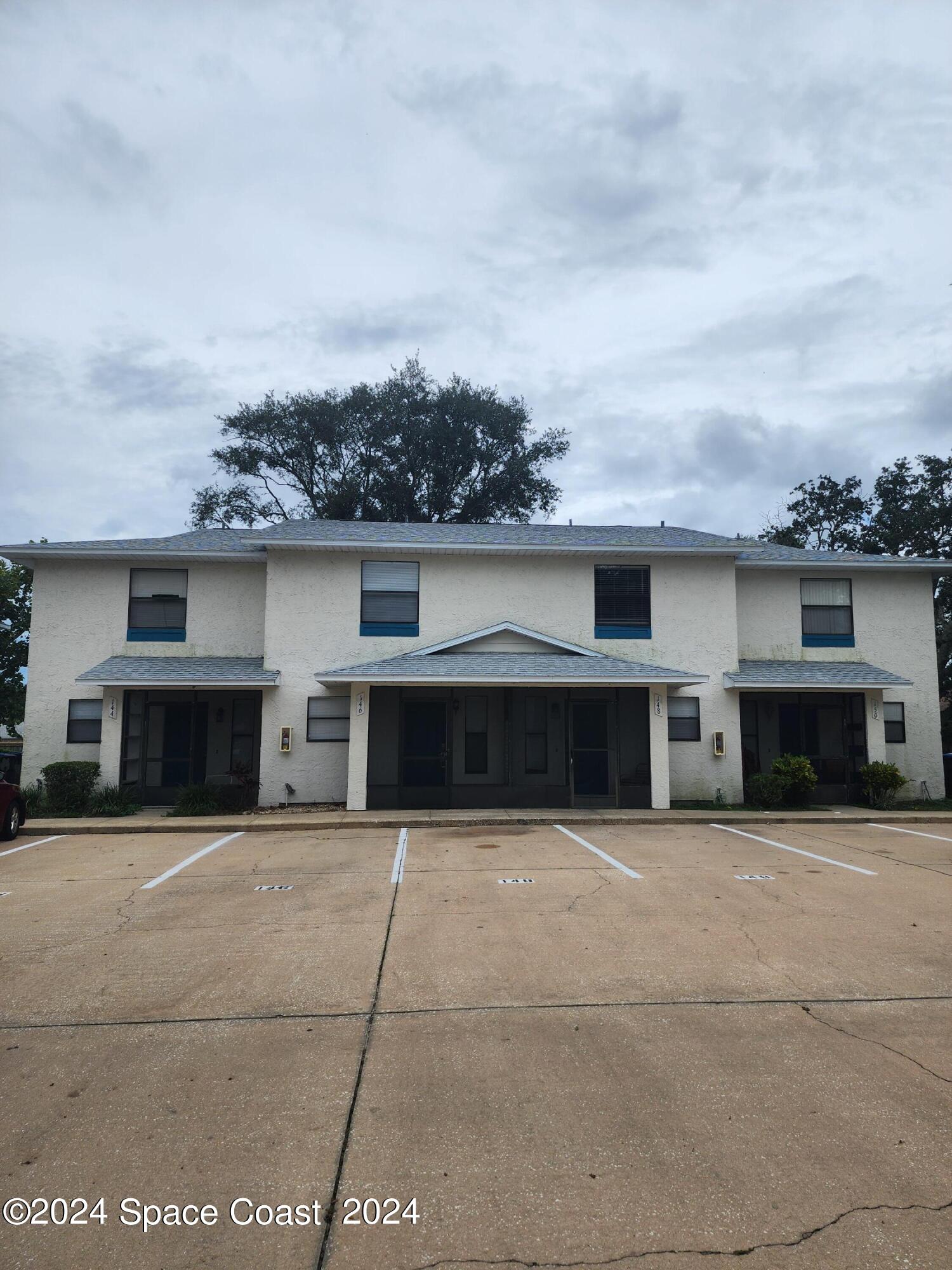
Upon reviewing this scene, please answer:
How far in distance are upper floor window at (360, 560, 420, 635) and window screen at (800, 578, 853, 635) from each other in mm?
9406

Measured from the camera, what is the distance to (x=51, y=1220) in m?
3.03

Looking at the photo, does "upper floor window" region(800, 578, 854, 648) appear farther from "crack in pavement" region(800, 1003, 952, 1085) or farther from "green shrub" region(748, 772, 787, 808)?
"crack in pavement" region(800, 1003, 952, 1085)

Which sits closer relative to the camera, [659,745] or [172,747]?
[659,745]

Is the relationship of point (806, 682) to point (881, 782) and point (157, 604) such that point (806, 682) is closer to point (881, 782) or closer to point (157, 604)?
point (881, 782)

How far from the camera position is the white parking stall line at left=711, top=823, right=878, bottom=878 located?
9891 mm

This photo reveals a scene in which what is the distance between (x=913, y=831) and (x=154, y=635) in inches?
624

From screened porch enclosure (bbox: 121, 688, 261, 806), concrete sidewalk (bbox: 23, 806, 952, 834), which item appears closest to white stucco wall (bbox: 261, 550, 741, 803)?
concrete sidewalk (bbox: 23, 806, 952, 834)

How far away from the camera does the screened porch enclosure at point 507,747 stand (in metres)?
16.3

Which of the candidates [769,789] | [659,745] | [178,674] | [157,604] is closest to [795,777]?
[769,789]

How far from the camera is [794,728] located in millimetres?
19547

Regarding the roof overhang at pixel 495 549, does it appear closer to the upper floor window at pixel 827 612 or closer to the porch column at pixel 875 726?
the upper floor window at pixel 827 612

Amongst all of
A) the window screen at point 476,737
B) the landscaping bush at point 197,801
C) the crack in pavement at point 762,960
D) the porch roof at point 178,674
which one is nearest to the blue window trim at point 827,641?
the window screen at point 476,737

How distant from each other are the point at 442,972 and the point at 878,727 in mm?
14833

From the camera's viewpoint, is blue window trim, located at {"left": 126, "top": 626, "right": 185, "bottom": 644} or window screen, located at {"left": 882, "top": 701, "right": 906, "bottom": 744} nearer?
blue window trim, located at {"left": 126, "top": 626, "right": 185, "bottom": 644}
